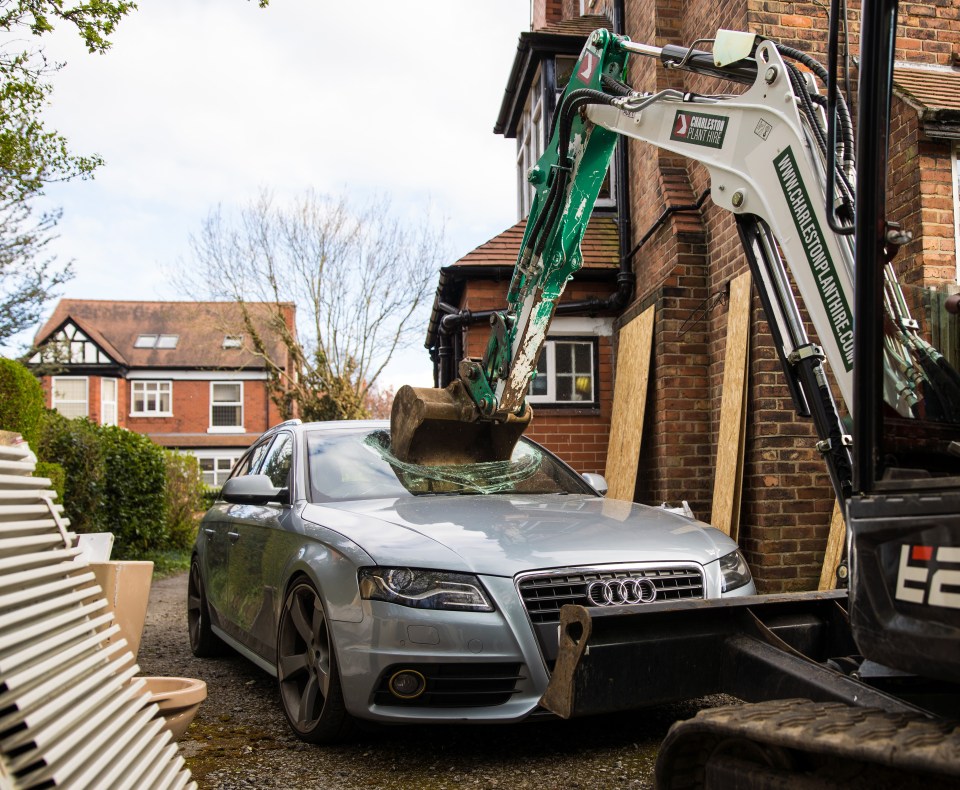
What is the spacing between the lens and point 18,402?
9070 mm

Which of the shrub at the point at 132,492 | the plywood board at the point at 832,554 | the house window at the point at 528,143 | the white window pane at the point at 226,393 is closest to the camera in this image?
the plywood board at the point at 832,554

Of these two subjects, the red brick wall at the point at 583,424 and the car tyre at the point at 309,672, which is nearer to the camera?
the car tyre at the point at 309,672

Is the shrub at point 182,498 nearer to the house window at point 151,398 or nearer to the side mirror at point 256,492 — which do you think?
the side mirror at point 256,492

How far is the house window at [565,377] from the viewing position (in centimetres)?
1057

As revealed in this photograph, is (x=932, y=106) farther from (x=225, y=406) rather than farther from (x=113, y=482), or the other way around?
(x=225, y=406)

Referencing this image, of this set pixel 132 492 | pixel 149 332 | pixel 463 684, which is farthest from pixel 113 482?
pixel 149 332

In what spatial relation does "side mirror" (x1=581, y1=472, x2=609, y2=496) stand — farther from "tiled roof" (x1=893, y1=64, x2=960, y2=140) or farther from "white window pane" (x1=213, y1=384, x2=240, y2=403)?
"white window pane" (x1=213, y1=384, x2=240, y2=403)

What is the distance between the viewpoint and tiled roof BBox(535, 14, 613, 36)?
11477 millimetres

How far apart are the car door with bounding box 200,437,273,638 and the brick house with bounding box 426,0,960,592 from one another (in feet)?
11.4

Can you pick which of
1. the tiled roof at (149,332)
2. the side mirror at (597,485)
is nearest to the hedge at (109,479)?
the side mirror at (597,485)

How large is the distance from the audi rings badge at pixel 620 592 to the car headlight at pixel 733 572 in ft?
1.32

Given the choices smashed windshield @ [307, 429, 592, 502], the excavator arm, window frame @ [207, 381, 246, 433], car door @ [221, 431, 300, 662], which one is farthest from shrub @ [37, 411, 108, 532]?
window frame @ [207, 381, 246, 433]

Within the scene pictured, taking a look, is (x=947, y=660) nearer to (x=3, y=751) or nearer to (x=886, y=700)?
(x=886, y=700)

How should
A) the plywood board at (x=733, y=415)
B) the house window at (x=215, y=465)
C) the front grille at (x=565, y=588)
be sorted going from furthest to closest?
the house window at (x=215, y=465) → the plywood board at (x=733, y=415) → the front grille at (x=565, y=588)
